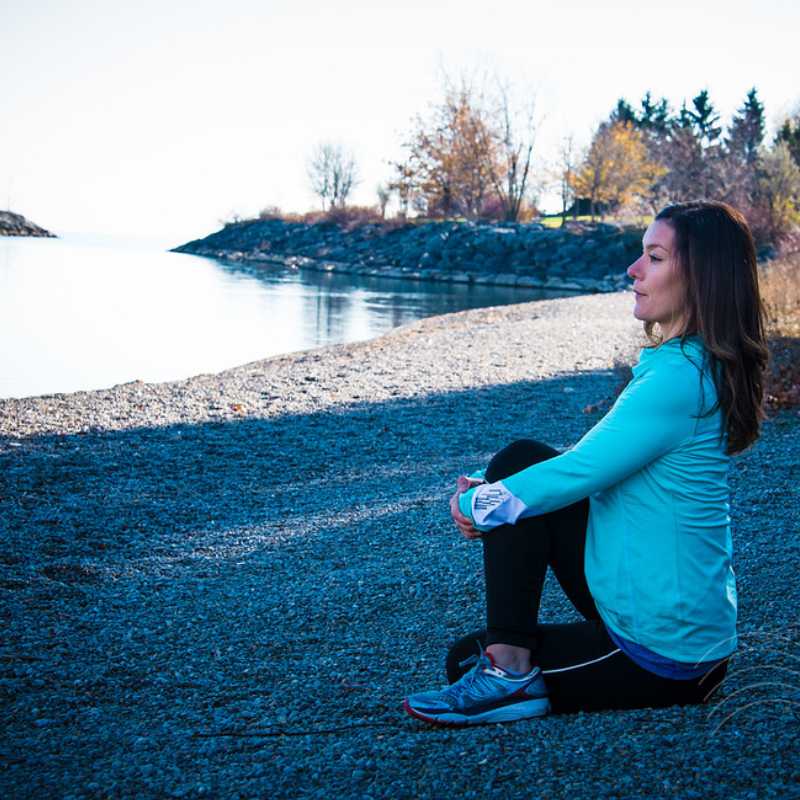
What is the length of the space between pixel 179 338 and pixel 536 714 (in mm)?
15446

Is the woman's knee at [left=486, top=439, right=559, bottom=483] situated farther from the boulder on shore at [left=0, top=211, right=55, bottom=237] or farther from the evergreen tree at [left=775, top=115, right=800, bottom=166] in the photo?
the boulder on shore at [left=0, top=211, right=55, bottom=237]

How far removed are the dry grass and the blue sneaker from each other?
3.16 metres

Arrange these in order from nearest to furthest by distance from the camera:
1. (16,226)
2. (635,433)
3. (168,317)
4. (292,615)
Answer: (635,433), (292,615), (168,317), (16,226)

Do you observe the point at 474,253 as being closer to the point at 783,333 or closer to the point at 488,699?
the point at 783,333

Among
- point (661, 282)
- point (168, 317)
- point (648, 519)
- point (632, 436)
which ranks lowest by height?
point (648, 519)

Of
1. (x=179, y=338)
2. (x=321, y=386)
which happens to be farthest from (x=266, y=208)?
(x=321, y=386)

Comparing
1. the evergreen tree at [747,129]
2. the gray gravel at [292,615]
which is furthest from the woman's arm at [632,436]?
the evergreen tree at [747,129]

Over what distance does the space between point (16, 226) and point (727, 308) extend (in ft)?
244

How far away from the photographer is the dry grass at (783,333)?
6.79m

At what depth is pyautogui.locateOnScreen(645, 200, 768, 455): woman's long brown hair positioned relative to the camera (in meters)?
1.92

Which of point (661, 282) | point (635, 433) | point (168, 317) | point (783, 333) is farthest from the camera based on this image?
point (168, 317)

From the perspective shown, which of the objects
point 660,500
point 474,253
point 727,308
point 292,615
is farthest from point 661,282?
point 474,253

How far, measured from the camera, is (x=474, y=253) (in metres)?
41.8

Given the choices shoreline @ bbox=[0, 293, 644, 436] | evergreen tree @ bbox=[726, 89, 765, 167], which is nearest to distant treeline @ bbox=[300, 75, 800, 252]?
evergreen tree @ bbox=[726, 89, 765, 167]
